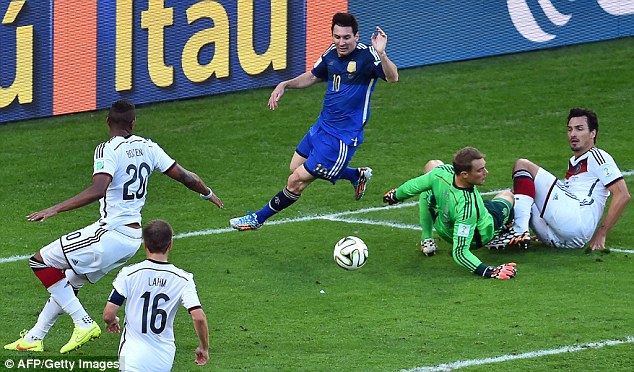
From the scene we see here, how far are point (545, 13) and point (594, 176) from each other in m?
7.47

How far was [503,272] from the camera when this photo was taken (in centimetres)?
1109

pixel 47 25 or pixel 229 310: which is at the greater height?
pixel 47 25

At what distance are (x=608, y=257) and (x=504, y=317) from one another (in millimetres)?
2218

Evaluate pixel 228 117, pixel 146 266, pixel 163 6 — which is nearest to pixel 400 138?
pixel 228 117

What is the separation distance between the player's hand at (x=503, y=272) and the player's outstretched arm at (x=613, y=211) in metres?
1.27

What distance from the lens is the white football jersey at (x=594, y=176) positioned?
12000 millimetres

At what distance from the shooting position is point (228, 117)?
17812 millimetres

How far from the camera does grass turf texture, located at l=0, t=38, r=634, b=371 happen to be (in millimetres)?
9516

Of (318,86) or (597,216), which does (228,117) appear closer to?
(318,86)

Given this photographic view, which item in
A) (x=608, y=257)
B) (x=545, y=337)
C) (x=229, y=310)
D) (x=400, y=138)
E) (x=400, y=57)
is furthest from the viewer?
(x=400, y=57)

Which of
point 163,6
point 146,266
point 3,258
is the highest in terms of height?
point 163,6

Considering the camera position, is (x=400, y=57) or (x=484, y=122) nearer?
(x=484, y=122)

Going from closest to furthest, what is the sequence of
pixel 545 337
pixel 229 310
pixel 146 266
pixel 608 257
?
pixel 146 266
pixel 545 337
pixel 229 310
pixel 608 257

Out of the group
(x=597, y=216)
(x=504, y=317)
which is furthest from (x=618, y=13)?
(x=504, y=317)
